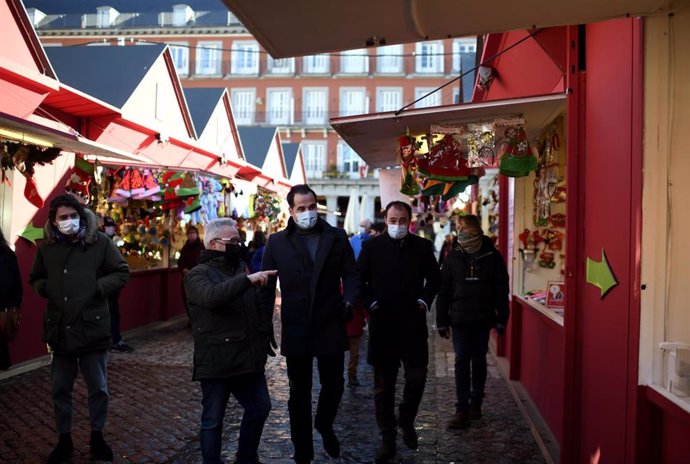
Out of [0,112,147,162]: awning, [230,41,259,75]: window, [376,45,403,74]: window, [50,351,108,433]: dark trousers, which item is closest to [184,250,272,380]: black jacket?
[50,351,108,433]: dark trousers

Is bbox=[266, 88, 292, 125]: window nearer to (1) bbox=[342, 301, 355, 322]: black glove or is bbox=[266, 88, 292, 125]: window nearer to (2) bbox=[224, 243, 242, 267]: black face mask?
(1) bbox=[342, 301, 355, 322]: black glove

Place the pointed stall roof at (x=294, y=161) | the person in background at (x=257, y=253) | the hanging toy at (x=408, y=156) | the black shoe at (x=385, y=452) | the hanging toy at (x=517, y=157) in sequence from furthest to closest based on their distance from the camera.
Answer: the pointed stall roof at (x=294, y=161)
the person in background at (x=257, y=253)
the hanging toy at (x=408, y=156)
the hanging toy at (x=517, y=157)
the black shoe at (x=385, y=452)

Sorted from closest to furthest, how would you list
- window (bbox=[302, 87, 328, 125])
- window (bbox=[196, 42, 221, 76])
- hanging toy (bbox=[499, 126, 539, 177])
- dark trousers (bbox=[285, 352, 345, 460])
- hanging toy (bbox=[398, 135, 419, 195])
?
dark trousers (bbox=[285, 352, 345, 460]), hanging toy (bbox=[499, 126, 539, 177]), hanging toy (bbox=[398, 135, 419, 195]), window (bbox=[302, 87, 328, 125]), window (bbox=[196, 42, 221, 76])

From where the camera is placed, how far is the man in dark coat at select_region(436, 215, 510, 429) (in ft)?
20.0

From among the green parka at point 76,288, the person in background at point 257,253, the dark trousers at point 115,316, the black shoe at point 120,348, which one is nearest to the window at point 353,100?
the person in background at point 257,253

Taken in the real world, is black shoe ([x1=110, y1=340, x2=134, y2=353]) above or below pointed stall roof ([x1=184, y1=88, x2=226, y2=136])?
below

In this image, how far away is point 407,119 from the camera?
20.1ft

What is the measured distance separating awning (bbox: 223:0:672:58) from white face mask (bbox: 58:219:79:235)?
224cm

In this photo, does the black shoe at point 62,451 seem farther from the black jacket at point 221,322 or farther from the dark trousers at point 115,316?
the dark trousers at point 115,316

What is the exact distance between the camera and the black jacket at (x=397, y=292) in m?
5.28

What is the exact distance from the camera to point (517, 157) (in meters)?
6.11

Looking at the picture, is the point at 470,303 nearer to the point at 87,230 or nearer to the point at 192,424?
the point at 192,424

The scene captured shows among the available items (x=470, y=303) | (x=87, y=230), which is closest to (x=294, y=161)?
(x=470, y=303)

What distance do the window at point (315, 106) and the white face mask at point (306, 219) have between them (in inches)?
1771
